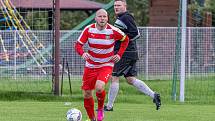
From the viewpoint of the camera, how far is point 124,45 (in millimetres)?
10688

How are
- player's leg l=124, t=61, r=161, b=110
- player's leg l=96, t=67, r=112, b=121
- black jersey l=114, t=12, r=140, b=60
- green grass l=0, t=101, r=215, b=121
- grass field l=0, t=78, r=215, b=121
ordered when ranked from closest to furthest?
1. player's leg l=96, t=67, r=112, b=121
2. green grass l=0, t=101, r=215, b=121
3. grass field l=0, t=78, r=215, b=121
4. player's leg l=124, t=61, r=161, b=110
5. black jersey l=114, t=12, r=140, b=60

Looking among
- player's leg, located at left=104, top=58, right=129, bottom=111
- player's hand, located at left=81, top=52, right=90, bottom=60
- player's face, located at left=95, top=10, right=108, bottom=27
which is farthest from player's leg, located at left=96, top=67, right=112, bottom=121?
player's leg, located at left=104, top=58, right=129, bottom=111

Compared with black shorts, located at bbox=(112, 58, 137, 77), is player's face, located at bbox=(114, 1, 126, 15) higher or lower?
higher

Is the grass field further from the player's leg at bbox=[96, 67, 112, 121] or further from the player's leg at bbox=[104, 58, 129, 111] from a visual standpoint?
the player's leg at bbox=[96, 67, 112, 121]

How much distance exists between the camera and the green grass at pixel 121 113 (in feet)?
35.6

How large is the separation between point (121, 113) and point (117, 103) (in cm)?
259

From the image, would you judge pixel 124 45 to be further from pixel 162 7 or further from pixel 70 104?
pixel 162 7

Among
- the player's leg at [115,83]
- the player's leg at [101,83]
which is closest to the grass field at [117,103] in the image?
the player's leg at [115,83]

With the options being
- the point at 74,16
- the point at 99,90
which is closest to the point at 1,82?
the point at 99,90

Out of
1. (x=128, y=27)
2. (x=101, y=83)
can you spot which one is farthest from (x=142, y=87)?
(x=101, y=83)

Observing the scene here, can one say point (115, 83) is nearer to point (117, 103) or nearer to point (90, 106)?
point (90, 106)

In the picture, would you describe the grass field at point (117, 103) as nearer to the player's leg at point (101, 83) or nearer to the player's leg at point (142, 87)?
the player's leg at point (142, 87)

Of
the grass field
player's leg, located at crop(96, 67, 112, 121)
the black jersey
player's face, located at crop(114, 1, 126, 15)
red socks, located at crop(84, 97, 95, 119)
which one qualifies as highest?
player's face, located at crop(114, 1, 126, 15)

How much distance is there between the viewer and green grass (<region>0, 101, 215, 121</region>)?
10.8 m
